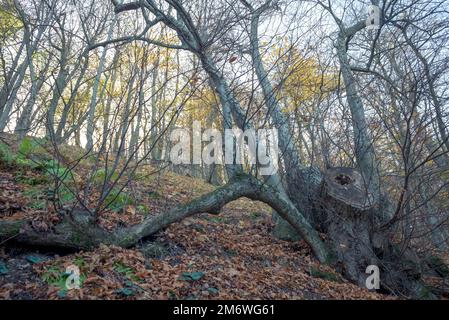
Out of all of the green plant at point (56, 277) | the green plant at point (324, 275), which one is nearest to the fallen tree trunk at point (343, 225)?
the green plant at point (324, 275)

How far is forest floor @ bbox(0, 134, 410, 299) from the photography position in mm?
2650

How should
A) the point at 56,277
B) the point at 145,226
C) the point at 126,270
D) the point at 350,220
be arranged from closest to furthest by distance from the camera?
the point at 56,277 < the point at 126,270 < the point at 145,226 < the point at 350,220

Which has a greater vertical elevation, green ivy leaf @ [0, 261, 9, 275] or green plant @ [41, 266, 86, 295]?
green ivy leaf @ [0, 261, 9, 275]

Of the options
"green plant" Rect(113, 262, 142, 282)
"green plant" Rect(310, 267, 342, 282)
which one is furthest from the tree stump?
"green plant" Rect(113, 262, 142, 282)

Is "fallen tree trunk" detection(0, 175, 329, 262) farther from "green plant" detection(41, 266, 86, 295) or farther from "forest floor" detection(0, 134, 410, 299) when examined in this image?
"green plant" detection(41, 266, 86, 295)

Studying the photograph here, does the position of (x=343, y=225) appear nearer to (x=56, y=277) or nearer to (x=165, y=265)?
(x=165, y=265)

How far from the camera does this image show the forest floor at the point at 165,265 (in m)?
2.65

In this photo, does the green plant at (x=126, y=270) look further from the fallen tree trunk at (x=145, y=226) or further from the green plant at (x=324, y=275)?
the green plant at (x=324, y=275)

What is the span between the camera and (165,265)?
330 cm

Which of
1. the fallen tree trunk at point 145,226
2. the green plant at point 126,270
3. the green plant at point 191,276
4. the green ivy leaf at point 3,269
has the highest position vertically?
the fallen tree trunk at point 145,226

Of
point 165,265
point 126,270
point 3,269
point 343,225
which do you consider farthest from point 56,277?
point 343,225

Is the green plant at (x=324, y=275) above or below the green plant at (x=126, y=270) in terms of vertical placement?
below
